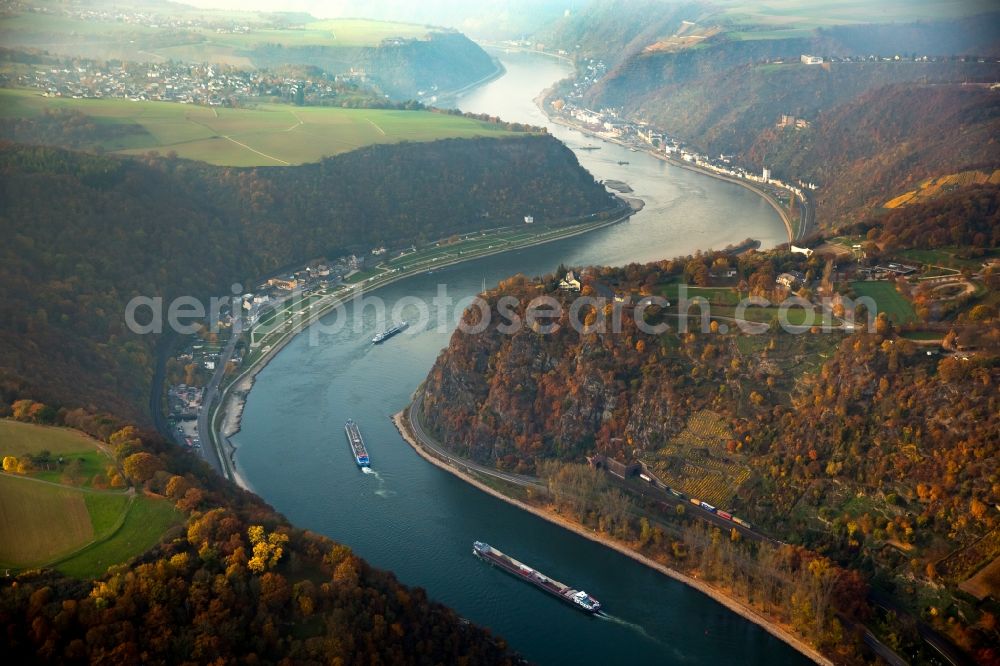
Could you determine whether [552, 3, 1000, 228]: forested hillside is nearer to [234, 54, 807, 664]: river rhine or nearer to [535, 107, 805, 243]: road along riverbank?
[535, 107, 805, 243]: road along riverbank

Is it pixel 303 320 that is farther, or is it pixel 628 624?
pixel 303 320

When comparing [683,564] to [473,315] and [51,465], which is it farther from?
[51,465]

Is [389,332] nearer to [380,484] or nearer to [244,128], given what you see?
[380,484]

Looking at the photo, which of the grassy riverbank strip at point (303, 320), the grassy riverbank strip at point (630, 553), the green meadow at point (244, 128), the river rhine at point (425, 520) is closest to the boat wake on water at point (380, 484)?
the river rhine at point (425, 520)

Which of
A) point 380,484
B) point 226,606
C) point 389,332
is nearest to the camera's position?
point 226,606

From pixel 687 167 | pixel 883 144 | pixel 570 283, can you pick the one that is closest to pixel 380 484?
pixel 570 283

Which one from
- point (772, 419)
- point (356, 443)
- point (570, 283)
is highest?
point (570, 283)
